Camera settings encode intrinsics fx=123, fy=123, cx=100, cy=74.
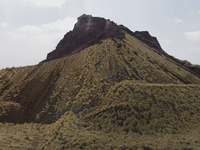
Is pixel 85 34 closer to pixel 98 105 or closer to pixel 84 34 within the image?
pixel 84 34

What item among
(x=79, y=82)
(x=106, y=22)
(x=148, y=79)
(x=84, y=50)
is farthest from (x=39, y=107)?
(x=106, y=22)

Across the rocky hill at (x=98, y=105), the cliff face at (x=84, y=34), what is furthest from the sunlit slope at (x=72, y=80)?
the cliff face at (x=84, y=34)

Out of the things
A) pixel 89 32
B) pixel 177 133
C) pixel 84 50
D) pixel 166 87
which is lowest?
pixel 177 133

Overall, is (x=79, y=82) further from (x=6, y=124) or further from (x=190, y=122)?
(x=190, y=122)

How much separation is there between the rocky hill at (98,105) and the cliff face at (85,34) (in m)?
5.84

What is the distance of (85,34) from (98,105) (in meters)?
29.3

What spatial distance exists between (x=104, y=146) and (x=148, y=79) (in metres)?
16.0

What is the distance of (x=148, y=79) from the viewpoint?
911 inches

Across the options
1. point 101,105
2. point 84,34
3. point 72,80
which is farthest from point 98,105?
point 84,34

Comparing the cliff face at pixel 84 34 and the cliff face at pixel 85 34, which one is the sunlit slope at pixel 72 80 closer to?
the cliff face at pixel 85 34

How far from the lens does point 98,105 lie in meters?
17.5

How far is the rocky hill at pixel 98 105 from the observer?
40.4ft

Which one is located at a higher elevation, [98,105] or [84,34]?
[84,34]

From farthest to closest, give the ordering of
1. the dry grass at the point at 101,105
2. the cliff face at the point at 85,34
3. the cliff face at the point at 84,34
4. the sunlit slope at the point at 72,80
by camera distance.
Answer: the cliff face at the point at 84,34 < the cliff face at the point at 85,34 < the sunlit slope at the point at 72,80 < the dry grass at the point at 101,105
